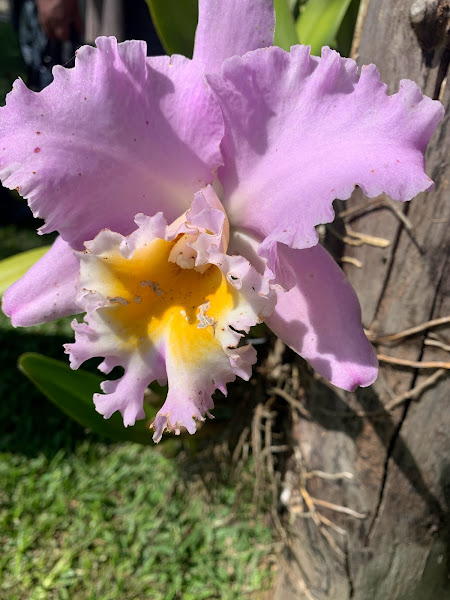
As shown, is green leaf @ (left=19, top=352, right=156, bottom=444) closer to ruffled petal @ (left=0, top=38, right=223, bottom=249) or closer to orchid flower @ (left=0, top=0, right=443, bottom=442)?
orchid flower @ (left=0, top=0, right=443, bottom=442)

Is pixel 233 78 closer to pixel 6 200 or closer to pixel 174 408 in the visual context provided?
pixel 174 408

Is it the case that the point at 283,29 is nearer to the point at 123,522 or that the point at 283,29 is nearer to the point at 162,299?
the point at 162,299

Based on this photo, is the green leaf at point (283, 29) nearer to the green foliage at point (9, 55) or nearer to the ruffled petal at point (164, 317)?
the ruffled petal at point (164, 317)

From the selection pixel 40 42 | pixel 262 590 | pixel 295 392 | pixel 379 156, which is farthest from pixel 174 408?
pixel 40 42

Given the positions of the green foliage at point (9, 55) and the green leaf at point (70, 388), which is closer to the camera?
the green leaf at point (70, 388)

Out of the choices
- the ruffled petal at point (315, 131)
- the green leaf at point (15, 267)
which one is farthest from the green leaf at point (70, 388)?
the ruffled petal at point (315, 131)

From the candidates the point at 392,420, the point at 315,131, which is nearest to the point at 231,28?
the point at 315,131

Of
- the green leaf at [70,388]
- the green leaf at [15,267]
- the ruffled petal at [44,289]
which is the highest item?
the ruffled petal at [44,289]
